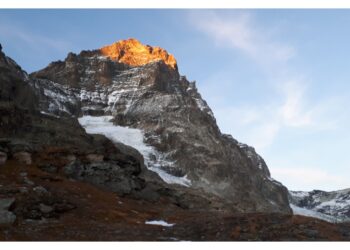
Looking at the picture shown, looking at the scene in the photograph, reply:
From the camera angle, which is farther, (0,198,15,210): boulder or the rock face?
the rock face

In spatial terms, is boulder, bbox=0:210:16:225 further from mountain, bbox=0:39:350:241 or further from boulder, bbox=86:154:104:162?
boulder, bbox=86:154:104:162

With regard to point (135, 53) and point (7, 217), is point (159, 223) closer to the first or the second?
point (7, 217)

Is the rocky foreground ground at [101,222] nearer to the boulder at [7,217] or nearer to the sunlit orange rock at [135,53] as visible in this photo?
the boulder at [7,217]

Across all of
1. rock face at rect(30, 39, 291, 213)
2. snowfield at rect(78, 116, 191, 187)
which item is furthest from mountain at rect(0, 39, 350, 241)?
rock face at rect(30, 39, 291, 213)

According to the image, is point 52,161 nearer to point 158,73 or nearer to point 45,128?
point 45,128

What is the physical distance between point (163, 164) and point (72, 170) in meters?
85.2

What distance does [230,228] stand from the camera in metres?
21.4

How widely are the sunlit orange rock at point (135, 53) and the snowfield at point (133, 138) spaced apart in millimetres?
35506

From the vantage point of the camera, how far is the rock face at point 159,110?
117 metres

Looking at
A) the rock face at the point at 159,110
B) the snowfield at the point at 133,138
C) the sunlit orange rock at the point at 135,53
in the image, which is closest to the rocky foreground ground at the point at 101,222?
the snowfield at the point at 133,138

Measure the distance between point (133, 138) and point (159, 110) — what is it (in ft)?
41.4

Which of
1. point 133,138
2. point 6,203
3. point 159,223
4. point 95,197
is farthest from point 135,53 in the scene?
point 6,203

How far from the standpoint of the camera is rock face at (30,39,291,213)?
11744 cm

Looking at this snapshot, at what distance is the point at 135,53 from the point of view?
602 feet
